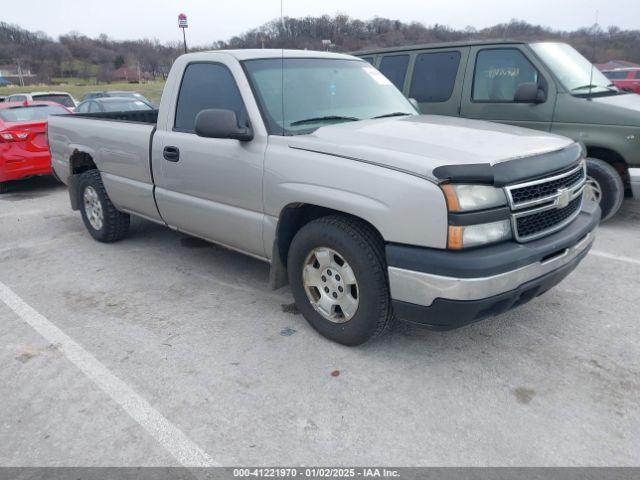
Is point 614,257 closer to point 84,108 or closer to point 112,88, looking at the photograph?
point 84,108

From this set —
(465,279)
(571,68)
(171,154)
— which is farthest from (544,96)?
(171,154)

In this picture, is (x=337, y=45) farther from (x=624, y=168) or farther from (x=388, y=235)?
(x=388, y=235)

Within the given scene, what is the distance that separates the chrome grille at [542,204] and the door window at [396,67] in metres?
4.09

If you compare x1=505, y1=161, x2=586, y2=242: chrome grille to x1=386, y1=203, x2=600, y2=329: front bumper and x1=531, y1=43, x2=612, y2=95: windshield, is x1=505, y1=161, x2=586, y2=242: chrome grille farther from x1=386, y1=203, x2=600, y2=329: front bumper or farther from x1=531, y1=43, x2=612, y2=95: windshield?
x1=531, y1=43, x2=612, y2=95: windshield

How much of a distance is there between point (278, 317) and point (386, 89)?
209 centimetres

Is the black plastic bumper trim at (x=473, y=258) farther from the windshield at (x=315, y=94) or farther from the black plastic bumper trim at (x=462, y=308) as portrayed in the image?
the windshield at (x=315, y=94)

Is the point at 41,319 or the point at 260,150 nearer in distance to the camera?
the point at 260,150

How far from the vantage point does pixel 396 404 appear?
2.94 m

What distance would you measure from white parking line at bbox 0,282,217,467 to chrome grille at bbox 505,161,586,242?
204 cm

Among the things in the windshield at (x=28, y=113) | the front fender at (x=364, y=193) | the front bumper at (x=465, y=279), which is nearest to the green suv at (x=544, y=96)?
the front bumper at (x=465, y=279)

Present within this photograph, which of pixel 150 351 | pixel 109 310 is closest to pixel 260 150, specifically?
pixel 150 351

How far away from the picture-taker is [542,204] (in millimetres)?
3123

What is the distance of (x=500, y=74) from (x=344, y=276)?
4168 mm

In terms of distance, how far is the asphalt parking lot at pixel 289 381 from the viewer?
2.62 meters
